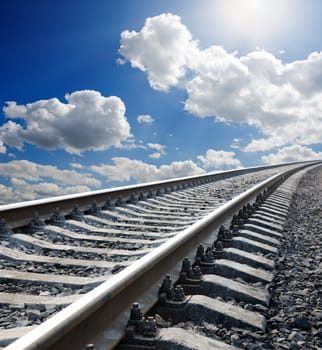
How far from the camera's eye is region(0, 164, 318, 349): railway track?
2473 mm

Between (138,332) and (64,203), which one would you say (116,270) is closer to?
(138,332)

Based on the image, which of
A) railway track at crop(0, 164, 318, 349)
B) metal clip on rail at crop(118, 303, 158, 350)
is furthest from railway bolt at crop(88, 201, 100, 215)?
metal clip on rail at crop(118, 303, 158, 350)

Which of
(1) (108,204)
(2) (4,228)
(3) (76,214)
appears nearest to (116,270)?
(2) (4,228)

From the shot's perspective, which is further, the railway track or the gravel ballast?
the gravel ballast

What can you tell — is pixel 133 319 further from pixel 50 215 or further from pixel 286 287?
pixel 50 215

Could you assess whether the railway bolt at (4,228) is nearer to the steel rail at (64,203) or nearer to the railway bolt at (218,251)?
the steel rail at (64,203)

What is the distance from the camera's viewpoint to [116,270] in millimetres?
3900

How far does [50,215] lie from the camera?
6117mm

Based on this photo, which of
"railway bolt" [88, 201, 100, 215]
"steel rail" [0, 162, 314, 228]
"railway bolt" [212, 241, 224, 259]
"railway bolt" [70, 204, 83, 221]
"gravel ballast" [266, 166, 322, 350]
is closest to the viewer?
"gravel ballast" [266, 166, 322, 350]

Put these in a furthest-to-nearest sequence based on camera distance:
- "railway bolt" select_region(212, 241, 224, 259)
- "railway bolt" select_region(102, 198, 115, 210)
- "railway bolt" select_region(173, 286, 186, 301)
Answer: "railway bolt" select_region(102, 198, 115, 210) → "railway bolt" select_region(212, 241, 224, 259) → "railway bolt" select_region(173, 286, 186, 301)

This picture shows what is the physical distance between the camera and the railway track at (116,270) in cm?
247

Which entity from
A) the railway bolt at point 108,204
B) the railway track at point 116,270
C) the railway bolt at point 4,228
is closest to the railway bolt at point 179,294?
the railway track at point 116,270

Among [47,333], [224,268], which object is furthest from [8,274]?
[47,333]

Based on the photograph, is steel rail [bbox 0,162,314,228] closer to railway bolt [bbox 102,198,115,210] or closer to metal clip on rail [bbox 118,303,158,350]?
railway bolt [bbox 102,198,115,210]
